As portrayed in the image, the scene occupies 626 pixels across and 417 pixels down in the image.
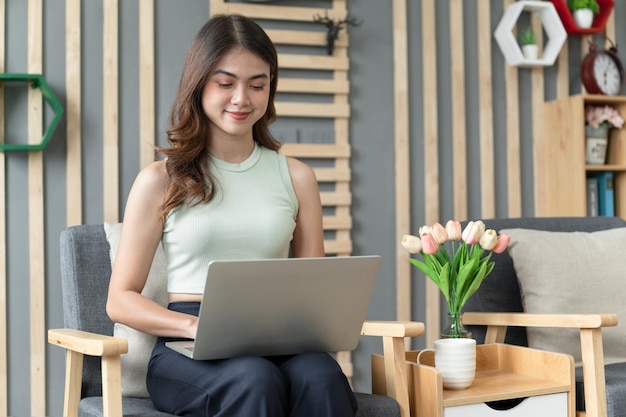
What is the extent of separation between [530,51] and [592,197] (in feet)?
2.30

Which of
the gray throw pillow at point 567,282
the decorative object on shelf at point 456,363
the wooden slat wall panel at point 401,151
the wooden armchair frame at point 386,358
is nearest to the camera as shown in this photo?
the wooden armchair frame at point 386,358

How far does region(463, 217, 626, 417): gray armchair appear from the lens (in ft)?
7.13

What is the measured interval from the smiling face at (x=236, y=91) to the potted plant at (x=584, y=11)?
7.58 ft

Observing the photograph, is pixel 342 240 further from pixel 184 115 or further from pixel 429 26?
pixel 184 115

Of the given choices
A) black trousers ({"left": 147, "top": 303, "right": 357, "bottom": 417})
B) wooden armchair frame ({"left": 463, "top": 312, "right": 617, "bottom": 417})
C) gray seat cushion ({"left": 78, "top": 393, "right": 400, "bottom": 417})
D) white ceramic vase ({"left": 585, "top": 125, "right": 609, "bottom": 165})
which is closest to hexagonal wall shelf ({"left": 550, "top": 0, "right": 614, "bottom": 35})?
white ceramic vase ({"left": 585, "top": 125, "right": 609, "bottom": 165})

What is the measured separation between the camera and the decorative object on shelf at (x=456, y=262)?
222 centimetres

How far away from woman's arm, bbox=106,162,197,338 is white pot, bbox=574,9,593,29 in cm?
253

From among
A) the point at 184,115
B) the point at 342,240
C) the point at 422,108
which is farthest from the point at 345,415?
the point at 422,108

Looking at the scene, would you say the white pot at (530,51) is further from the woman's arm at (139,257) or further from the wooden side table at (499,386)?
the woman's arm at (139,257)

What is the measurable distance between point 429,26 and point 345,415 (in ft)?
7.76

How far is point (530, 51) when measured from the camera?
3730mm

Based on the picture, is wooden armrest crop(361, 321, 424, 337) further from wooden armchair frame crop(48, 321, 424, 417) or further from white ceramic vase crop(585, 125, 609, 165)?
white ceramic vase crop(585, 125, 609, 165)

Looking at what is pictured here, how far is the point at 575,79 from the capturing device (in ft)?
12.9

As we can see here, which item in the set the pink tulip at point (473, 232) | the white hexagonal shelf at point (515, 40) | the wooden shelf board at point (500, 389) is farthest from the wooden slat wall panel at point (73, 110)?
the white hexagonal shelf at point (515, 40)
